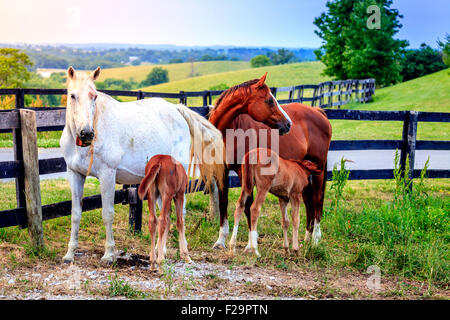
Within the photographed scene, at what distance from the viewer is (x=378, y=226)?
6.08 m

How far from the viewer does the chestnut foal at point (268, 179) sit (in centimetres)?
479

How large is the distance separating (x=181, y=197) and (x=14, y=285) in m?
1.77

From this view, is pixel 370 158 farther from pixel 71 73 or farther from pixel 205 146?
pixel 71 73

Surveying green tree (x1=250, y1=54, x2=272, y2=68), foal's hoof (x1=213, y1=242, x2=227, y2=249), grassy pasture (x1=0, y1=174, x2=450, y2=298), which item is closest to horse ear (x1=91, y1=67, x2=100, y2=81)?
grassy pasture (x1=0, y1=174, x2=450, y2=298)

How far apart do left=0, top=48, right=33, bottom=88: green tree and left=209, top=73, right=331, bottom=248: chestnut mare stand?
27.5m

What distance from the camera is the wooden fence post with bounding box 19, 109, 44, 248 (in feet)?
16.6

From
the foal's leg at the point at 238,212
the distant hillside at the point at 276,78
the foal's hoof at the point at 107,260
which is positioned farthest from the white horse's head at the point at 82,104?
the distant hillside at the point at 276,78

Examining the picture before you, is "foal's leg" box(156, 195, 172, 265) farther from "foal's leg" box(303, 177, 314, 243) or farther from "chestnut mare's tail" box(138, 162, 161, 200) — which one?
"foal's leg" box(303, 177, 314, 243)

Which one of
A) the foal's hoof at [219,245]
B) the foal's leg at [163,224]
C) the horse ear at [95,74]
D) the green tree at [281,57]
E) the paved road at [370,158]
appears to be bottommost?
the paved road at [370,158]

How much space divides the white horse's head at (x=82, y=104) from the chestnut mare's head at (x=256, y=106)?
1685mm

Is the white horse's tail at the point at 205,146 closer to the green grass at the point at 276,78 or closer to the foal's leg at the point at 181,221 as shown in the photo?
the foal's leg at the point at 181,221

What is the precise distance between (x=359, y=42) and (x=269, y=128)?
33.7m

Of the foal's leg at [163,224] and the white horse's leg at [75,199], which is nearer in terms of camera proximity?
the foal's leg at [163,224]
